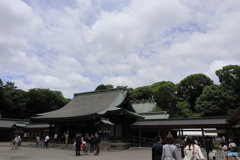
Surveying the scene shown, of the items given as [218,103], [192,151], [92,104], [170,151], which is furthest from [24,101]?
[170,151]

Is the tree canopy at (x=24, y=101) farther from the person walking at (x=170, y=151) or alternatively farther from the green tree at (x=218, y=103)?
the person walking at (x=170, y=151)

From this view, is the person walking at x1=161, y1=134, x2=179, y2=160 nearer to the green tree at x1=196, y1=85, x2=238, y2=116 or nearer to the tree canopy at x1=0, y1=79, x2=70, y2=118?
the green tree at x1=196, y1=85, x2=238, y2=116

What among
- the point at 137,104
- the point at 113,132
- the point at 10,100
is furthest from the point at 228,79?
the point at 10,100

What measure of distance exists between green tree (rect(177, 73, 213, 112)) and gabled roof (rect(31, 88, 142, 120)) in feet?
93.4

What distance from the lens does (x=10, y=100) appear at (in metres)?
41.8

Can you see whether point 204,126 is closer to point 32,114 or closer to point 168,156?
point 168,156

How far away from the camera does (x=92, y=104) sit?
2684 cm

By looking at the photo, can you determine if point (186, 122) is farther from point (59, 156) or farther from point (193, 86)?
point (193, 86)

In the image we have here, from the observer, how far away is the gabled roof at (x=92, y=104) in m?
23.9

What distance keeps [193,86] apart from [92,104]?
3523 cm

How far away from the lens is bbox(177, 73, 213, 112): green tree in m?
50.1

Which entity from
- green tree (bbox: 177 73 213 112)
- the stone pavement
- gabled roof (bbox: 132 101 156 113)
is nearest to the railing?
the stone pavement

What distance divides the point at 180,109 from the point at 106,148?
87.1 ft

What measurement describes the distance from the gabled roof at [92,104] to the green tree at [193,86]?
28.5 m
